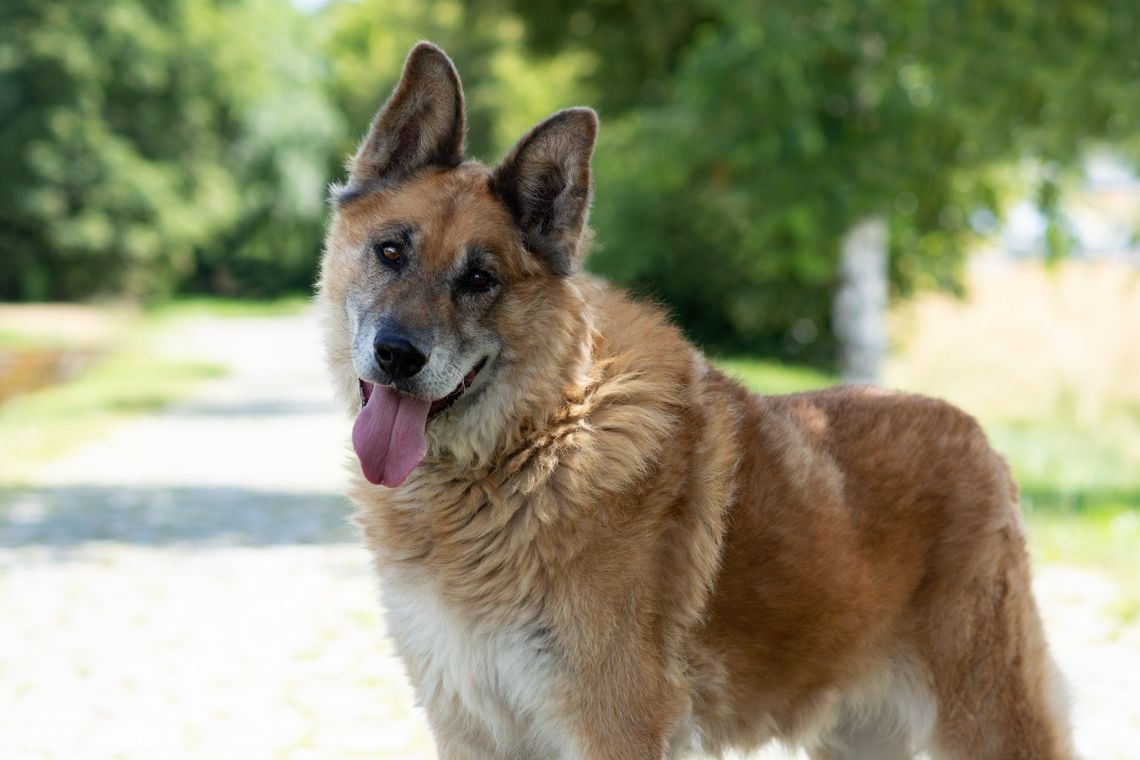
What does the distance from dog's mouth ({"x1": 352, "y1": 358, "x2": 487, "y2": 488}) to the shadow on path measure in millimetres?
5872

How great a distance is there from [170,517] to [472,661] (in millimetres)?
7577

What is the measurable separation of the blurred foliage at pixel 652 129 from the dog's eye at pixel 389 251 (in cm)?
92

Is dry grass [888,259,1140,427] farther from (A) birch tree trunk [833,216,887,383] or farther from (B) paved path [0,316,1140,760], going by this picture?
(B) paved path [0,316,1140,760]

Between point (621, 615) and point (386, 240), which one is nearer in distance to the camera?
point (621, 615)

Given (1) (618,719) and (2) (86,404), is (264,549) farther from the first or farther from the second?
(2) (86,404)

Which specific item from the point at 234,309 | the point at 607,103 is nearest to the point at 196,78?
the point at 234,309

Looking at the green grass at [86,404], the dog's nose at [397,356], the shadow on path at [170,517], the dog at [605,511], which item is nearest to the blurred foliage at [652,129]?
the dog at [605,511]

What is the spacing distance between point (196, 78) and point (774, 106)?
38.0 meters

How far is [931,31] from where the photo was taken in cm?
1123

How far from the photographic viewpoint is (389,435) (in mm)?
3816

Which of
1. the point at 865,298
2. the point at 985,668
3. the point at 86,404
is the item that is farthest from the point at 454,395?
the point at 86,404

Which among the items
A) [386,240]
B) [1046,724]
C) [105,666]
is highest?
[386,240]

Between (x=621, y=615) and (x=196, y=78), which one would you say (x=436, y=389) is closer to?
(x=621, y=615)

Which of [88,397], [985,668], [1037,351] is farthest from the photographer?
[1037,351]
